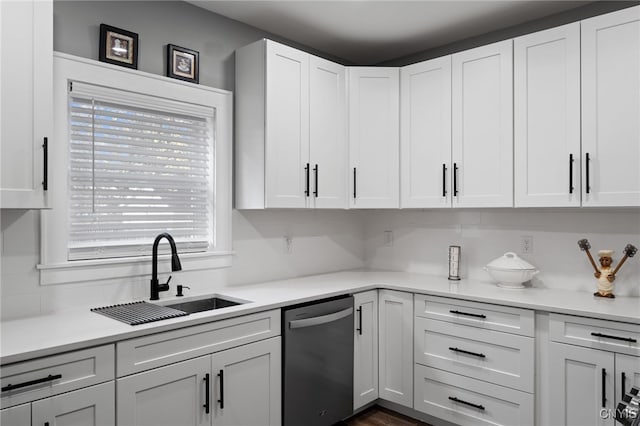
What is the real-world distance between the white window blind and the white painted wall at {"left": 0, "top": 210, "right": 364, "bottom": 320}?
186 mm

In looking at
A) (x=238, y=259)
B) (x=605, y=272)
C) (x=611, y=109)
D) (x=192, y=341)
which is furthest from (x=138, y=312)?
(x=611, y=109)

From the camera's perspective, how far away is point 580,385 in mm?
2252

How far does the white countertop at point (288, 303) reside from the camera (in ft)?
5.62

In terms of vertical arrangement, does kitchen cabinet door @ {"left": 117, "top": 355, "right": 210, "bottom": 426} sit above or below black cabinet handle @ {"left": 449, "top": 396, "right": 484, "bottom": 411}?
above

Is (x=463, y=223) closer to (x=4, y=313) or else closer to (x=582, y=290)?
→ (x=582, y=290)

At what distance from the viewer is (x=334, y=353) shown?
273 centimetres

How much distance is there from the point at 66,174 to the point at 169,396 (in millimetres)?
1185

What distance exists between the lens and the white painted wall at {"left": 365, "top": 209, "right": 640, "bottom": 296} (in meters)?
2.68

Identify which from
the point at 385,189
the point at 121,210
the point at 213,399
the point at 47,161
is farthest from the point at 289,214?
the point at 47,161

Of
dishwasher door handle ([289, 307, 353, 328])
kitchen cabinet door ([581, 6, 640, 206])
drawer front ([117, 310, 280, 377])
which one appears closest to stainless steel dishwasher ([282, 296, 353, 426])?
dishwasher door handle ([289, 307, 353, 328])

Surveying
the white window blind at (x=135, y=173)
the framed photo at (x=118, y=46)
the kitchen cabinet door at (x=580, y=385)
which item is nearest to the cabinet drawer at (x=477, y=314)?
the kitchen cabinet door at (x=580, y=385)

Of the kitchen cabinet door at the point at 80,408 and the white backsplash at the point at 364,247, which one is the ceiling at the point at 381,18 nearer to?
the white backsplash at the point at 364,247

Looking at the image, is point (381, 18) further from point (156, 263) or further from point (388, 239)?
point (156, 263)

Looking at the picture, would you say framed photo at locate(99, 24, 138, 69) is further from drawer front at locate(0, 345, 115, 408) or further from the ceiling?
drawer front at locate(0, 345, 115, 408)
